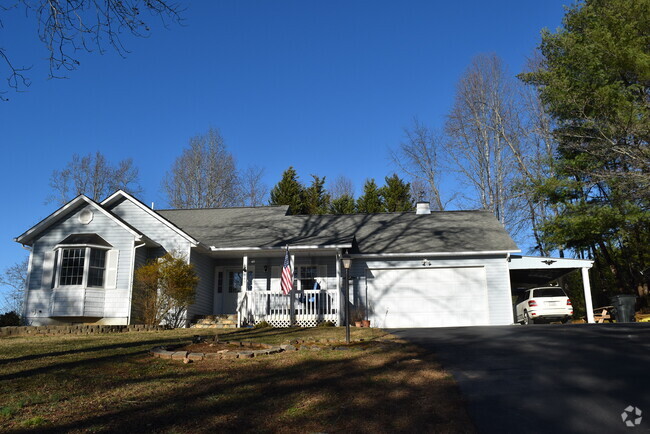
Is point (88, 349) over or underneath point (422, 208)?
underneath

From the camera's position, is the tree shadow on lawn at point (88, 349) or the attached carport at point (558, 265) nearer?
the tree shadow on lawn at point (88, 349)

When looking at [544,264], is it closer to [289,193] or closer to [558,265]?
[558,265]

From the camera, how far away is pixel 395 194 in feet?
111

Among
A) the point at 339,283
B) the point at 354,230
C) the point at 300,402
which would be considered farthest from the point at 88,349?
the point at 354,230

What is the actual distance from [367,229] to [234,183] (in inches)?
646

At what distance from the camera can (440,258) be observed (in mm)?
18766

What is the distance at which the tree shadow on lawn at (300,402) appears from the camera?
17.0 ft

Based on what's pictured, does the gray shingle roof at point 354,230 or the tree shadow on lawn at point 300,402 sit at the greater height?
the gray shingle roof at point 354,230

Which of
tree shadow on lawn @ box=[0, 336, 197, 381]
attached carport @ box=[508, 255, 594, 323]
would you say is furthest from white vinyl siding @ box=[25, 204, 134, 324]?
attached carport @ box=[508, 255, 594, 323]

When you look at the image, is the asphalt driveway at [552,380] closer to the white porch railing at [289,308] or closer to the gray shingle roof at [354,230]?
the white porch railing at [289,308]

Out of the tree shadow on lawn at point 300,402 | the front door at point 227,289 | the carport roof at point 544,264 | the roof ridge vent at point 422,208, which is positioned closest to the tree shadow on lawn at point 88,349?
the tree shadow on lawn at point 300,402

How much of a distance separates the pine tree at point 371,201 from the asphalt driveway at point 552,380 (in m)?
24.0

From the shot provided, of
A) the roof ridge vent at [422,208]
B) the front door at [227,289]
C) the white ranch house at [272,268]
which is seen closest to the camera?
the white ranch house at [272,268]

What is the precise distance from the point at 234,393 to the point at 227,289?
45.6ft
